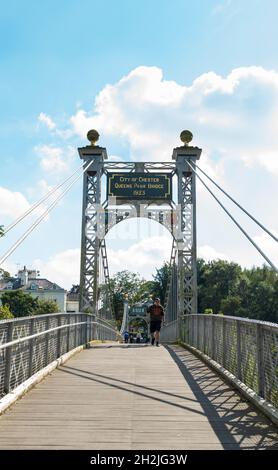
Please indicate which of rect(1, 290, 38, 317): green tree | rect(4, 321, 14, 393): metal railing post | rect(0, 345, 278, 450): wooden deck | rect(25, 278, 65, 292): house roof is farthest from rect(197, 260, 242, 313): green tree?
rect(4, 321, 14, 393): metal railing post

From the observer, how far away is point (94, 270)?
16750 mm

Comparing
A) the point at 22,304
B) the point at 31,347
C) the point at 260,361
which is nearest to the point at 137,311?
the point at 22,304

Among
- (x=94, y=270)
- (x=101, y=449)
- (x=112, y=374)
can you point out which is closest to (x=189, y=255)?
(x=94, y=270)

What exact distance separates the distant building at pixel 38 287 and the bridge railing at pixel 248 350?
73.2 meters

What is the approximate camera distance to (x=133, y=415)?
5.13 metres

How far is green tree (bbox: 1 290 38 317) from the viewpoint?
6825 centimetres

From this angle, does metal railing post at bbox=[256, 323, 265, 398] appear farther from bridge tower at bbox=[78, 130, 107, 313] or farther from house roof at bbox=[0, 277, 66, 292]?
house roof at bbox=[0, 277, 66, 292]

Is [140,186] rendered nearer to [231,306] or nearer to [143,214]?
[143,214]

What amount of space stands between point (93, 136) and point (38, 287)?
69.7m

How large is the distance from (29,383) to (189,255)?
11046mm

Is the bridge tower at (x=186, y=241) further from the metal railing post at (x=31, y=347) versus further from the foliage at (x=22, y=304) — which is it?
the foliage at (x=22, y=304)

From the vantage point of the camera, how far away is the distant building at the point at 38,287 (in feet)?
274

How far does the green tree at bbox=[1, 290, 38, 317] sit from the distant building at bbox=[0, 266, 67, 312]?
37.0ft

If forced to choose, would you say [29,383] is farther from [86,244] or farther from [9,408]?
[86,244]
